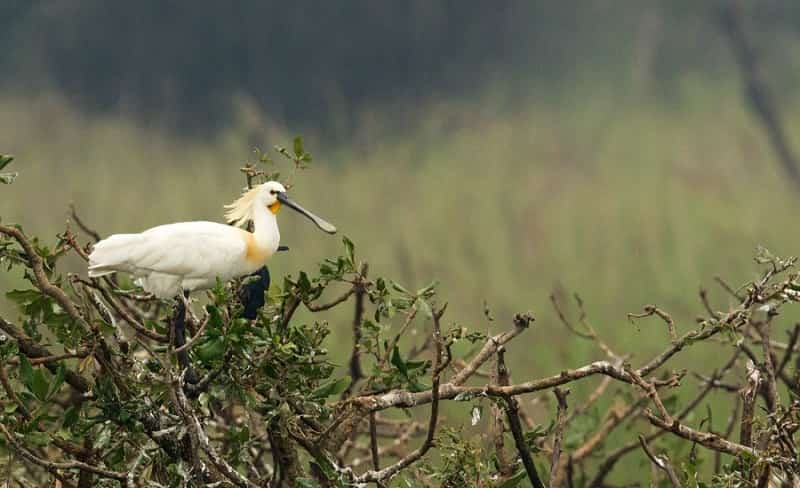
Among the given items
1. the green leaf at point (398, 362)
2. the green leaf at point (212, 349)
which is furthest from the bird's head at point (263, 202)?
the green leaf at point (212, 349)

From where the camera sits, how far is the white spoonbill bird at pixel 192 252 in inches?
163

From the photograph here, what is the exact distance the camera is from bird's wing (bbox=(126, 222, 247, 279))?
4.18 m

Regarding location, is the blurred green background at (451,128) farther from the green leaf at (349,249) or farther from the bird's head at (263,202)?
the green leaf at (349,249)

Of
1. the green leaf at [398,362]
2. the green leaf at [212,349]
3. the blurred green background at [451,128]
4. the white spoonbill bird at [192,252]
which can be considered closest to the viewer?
the green leaf at [212,349]

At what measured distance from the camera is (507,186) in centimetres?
4150

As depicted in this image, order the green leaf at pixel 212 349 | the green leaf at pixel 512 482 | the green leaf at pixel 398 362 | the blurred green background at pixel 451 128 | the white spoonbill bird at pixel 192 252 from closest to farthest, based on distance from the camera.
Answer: the green leaf at pixel 212 349 < the green leaf at pixel 398 362 < the green leaf at pixel 512 482 < the white spoonbill bird at pixel 192 252 < the blurred green background at pixel 451 128

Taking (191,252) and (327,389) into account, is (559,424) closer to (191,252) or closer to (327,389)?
(327,389)

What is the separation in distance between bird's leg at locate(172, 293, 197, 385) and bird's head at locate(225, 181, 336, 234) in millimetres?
514

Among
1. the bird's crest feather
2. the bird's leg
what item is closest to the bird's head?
the bird's crest feather

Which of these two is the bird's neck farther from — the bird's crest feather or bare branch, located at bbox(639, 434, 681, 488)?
bare branch, located at bbox(639, 434, 681, 488)

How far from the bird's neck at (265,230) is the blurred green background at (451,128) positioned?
101ft

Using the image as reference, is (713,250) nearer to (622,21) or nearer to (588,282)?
(588,282)

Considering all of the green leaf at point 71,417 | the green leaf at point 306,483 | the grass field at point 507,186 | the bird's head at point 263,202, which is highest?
the grass field at point 507,186

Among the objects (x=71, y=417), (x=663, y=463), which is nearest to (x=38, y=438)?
(x=71, y=417)
